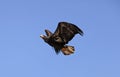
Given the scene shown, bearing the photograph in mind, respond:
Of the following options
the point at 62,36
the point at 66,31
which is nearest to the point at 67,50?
the point at 62,36

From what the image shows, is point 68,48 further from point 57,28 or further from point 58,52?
point 57,28

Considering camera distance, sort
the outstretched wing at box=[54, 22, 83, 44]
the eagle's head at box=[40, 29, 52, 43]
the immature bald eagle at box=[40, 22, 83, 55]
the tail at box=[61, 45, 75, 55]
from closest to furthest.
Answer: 1. the tail at box=[61, 45, 75, 55]
2. the immature bald eagle at box=[40, 22, 83, 55]
3. the eagle's head at box=[40, 29, 52, 43]
4. the outstretched wing at box=[54, 22, 83, 44]

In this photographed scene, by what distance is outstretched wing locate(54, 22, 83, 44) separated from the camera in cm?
766

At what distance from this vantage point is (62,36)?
25.7 ft

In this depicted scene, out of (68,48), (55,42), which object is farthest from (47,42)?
(68,48)

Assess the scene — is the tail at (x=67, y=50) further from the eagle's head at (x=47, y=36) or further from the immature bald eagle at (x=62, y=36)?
the eagle's head at (x=47, y=36)

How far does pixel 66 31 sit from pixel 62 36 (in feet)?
0.85

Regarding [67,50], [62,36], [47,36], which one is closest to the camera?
[67,50]

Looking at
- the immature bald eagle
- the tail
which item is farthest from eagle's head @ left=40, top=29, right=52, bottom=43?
the tail

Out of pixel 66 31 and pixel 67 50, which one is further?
pixel 66 31

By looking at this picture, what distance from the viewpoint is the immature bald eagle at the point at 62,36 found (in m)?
7.36

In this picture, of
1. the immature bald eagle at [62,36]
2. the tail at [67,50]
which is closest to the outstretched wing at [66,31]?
the immature bald eagle at [62,36]

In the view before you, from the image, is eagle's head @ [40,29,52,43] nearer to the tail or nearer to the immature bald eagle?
the immature bald eagle

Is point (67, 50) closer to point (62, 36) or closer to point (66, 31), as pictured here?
point (62, 36)
